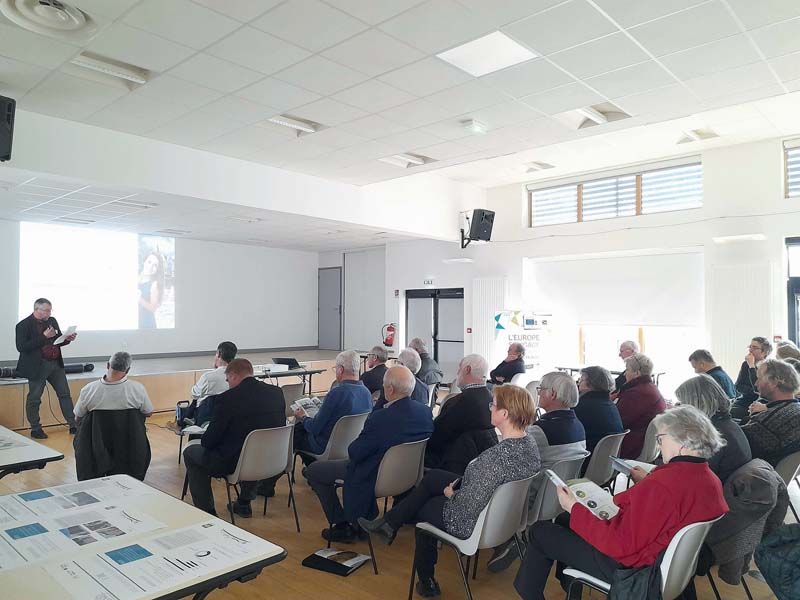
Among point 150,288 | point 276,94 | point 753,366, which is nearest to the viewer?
point 276,94

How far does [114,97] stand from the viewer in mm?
5039

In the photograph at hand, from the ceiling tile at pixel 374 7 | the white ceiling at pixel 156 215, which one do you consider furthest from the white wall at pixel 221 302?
the ceiling tile at pixel 374 7

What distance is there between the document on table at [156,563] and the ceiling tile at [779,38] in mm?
4236

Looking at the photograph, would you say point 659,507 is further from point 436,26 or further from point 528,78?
point 528,78

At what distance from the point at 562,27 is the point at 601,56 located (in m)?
0.58

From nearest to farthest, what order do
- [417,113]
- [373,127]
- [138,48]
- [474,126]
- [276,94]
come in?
1. [138,48]
2. [276,94]
3. [417,113]
4. [474,126]
5. [373,127]

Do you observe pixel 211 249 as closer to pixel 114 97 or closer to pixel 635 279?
pixel 114 97

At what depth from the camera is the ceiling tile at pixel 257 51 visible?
3855 millimetres

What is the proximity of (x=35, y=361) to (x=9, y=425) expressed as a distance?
1165 millimetres

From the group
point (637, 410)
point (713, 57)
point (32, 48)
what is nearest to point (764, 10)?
point (713, 57)

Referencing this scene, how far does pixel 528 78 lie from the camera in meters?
4.52

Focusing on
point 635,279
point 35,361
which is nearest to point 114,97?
point 35,361

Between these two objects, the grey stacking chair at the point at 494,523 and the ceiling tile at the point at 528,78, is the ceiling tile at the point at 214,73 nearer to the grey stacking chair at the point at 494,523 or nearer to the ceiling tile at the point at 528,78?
the ceiling tile at the point at 528,78

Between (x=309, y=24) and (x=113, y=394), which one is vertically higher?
(x=309, y=24)
